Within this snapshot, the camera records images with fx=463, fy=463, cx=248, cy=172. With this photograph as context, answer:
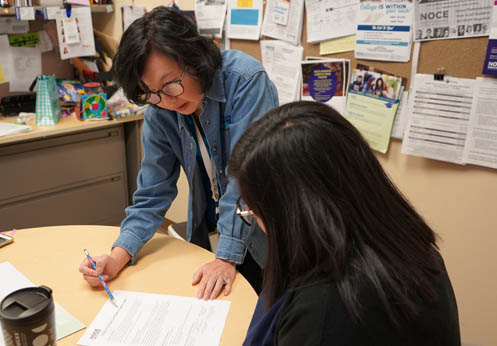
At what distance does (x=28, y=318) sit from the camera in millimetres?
684

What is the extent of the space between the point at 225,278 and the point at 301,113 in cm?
56

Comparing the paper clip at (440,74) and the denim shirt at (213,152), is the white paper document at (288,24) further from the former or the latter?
the denim shirt at (213,152)

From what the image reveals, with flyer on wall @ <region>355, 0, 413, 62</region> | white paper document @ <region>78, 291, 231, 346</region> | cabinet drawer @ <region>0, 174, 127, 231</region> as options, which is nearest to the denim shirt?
white paper document @ <region>78, 291, 231, 346</region>

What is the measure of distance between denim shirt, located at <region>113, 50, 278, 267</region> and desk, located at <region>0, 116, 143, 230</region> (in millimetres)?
1208

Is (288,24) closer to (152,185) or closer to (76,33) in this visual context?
(152,185)

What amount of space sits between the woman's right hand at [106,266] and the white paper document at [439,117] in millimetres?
1098

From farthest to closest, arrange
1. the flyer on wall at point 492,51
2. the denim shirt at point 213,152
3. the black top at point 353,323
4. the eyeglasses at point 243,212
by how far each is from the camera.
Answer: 1. the flyer on wall at point 492,51
2. the denim shirt at point 213,152
3. the eyeglasses at point 243,212
4. the black top at point 353,323

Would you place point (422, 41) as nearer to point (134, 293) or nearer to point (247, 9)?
point (247, 9)

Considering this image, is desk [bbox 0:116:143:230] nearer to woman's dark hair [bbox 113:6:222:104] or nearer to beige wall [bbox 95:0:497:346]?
woman's dark hair [bbox 113:6:222:104]

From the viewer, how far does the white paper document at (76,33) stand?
2.65 m

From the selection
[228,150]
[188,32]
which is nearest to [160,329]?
[228,150]

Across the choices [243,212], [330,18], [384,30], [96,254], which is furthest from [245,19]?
[243,212]

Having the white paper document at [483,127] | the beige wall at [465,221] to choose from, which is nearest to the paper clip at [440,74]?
the white paper document at [483,127]

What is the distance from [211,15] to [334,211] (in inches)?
74.1
